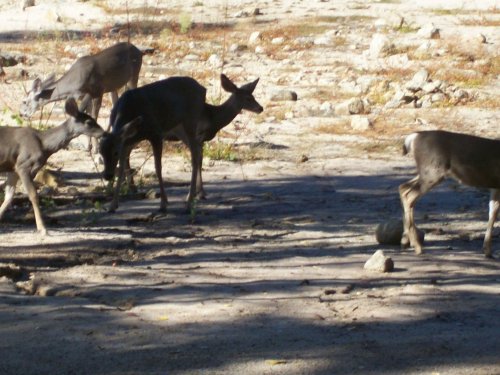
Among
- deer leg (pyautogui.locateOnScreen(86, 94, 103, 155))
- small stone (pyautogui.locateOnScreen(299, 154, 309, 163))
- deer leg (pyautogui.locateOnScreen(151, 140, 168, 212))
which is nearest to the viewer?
deer leg (pyautogui.locateOnScreen(151, 140, 168, 212))

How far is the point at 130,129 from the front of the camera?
12.3m

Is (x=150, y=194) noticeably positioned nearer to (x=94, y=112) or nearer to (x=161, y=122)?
(x=161, y=122)

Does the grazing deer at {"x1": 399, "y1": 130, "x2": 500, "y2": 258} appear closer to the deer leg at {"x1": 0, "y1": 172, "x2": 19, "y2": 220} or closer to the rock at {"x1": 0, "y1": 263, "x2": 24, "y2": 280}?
the rock at {"x1": 0, "y1": 263, "x2": 24, "y2": 280}

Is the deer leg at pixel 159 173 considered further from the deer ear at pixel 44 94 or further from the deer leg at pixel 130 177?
the deer ear at pixel 44 94

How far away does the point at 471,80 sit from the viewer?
21.7 m

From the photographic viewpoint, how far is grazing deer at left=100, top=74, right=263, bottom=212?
487 inches

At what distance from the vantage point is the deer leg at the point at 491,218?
35.6ft

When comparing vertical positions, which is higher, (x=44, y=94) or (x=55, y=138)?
(x=55, y=138)

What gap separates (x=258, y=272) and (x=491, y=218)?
2.43m

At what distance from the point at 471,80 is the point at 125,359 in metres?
15.4

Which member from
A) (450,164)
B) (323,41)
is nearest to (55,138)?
(450,164)

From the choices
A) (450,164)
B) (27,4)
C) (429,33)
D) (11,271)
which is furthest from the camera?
(27,4)

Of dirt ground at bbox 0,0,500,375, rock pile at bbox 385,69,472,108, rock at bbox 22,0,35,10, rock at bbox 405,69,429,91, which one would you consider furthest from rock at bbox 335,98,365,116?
rock at bbox 22,0,35,10

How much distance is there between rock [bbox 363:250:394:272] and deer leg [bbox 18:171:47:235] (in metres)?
2.97
